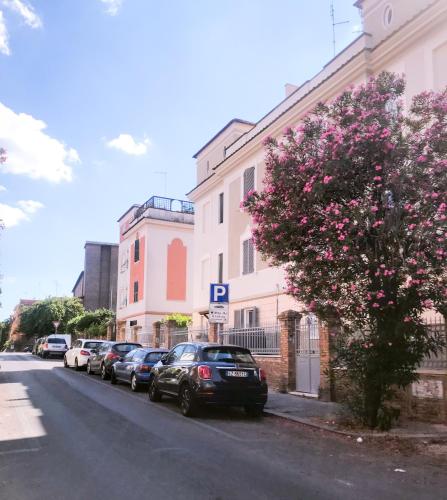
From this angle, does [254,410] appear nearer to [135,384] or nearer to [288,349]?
[288,349]

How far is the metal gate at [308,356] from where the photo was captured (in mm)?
14906

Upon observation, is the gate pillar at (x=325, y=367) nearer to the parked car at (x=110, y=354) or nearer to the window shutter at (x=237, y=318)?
the parked car at (x=110, y=354)

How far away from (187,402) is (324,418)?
287 centimetres

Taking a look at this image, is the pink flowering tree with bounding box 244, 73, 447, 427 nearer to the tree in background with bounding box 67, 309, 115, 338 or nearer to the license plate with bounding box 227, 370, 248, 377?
the license plate with bounding box 227, 370, 248, 377

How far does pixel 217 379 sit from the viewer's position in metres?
11.1

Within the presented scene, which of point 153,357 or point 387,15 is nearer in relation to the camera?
point 153,357

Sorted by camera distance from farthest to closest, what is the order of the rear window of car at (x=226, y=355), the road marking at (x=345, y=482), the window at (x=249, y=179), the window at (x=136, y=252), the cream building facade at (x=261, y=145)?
1. the window at (x=136, y=252)
2. the window at (x=249, y=179)
3. the cream building facade at (x=261, y=145)
4. the rear window of car at (x=226, y=355)
5. the road marking at (x=345, y=482)

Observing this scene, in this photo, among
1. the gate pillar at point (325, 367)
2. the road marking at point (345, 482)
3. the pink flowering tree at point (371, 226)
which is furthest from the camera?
the gate pillar at point (325, 367)

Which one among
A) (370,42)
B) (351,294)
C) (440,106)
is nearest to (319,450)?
(351,294)

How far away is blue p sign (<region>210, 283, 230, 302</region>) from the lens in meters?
16.0

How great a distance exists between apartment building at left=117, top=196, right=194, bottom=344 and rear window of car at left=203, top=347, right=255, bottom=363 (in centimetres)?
2676

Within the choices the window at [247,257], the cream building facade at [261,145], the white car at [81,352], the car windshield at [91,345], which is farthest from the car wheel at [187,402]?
the car windshield at [91,345]

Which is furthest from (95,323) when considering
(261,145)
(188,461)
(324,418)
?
(188,461)

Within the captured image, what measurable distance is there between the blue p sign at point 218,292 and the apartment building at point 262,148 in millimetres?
2630
